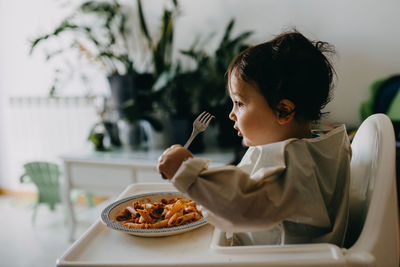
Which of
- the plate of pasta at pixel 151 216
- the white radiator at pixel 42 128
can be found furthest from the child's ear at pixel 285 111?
the white radiator at pixel 42 128

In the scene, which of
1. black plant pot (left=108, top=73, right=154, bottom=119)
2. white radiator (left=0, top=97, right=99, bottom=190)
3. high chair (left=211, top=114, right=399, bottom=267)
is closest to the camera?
high chair (left=211, top=114, right=399, bottom=267)

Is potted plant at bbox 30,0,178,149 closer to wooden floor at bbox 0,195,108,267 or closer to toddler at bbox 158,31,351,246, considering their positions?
wooden floor at bbox 0,195,108,267

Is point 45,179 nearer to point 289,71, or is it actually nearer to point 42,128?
point 42,128

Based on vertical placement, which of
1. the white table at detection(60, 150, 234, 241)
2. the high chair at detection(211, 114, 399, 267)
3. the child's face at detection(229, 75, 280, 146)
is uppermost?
the child's face at detection(229, 75, 280, 146)

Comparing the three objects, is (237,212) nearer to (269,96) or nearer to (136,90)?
(269,96)

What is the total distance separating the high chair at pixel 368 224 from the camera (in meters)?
0.52

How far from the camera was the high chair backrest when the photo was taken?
1.78ft

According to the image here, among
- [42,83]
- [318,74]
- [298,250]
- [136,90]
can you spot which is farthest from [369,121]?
[42,83]

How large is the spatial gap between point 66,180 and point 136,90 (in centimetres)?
73

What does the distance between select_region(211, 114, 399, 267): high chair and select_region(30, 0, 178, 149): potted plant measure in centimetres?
139

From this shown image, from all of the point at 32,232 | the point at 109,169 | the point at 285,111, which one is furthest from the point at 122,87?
the point at 285,111

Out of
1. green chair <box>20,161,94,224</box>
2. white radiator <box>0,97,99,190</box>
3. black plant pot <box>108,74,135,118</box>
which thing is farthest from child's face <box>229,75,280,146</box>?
white radiator <box>0,97,99,190</box>

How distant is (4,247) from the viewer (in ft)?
7.41

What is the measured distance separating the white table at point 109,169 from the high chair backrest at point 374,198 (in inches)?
43.6
